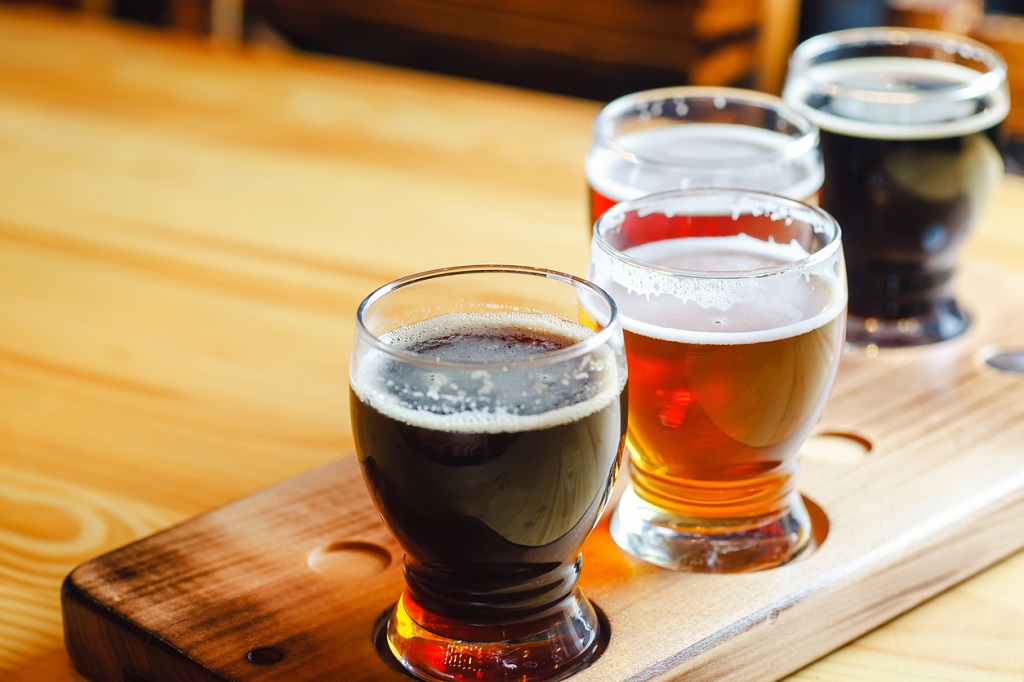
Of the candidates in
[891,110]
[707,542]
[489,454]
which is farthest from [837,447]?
[489,454]

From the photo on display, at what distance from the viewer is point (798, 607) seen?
0.83 metres

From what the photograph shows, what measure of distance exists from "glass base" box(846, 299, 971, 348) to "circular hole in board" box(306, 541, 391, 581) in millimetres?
517

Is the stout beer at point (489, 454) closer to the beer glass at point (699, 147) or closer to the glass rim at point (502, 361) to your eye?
the glass rim at point (502, 361)

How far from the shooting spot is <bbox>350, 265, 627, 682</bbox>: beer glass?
0.69 meters

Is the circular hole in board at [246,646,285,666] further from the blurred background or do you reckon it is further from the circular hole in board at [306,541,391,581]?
the blurred background

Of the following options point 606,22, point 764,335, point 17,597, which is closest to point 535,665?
point 764,335

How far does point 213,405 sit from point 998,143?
0.71 meters

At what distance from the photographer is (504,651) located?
76 centimetres

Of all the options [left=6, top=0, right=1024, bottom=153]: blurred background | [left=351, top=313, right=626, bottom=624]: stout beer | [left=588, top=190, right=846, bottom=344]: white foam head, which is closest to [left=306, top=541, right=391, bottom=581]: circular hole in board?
[left=351, top=313, right=626, bottom=624]: stout beer

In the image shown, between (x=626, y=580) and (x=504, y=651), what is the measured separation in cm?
13

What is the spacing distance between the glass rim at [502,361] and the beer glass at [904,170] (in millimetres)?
523

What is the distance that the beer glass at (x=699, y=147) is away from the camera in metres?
1.03

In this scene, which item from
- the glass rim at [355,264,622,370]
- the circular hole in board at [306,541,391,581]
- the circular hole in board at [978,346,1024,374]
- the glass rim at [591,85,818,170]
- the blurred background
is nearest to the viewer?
the glass rim at [355,264,622,370]

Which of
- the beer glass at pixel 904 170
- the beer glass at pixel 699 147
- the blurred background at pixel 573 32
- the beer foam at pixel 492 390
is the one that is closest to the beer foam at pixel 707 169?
the beer glass at pixel 699 147
